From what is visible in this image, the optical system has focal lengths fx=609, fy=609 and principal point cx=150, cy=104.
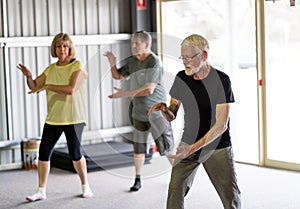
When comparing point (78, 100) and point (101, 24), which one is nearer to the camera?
point (78, 100)

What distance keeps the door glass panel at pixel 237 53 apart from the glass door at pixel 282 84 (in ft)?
0.87

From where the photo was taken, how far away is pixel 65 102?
17.1 feet

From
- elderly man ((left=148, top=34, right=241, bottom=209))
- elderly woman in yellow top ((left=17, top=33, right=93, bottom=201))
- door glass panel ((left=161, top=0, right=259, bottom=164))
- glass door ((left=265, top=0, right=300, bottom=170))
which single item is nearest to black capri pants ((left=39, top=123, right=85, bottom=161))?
elderly woman in yellow top ((left=17, top=33, right=93, bottom=201))

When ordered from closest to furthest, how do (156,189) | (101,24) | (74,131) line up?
(74,131) → (156,189) → (101,24)

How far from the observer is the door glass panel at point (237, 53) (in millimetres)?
6918

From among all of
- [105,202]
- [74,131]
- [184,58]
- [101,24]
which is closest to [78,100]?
[74,131]

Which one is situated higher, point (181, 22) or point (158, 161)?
point (181, 22)

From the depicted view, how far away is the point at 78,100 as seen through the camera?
5227 millimetres

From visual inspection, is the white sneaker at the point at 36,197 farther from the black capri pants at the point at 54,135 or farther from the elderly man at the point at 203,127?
the elderly man at the point at 203,127

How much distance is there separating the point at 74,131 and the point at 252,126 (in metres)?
2.58

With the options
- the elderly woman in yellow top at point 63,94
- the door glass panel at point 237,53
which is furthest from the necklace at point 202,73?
the door glass panel at point 237,53

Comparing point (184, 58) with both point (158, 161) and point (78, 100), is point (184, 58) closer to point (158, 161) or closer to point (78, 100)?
point (78, 100)

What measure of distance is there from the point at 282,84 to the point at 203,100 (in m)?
3.17

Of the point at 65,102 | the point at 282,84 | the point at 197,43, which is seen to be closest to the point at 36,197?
the point at 65,102
